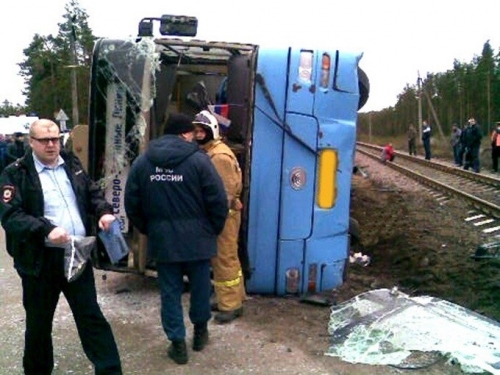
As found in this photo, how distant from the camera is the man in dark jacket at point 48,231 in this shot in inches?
143

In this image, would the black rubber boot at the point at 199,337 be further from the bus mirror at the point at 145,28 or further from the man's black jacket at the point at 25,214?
the bus mirror at the point at 145,28

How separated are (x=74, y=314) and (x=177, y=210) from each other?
941 mm

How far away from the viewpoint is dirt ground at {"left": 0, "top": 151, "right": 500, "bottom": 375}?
170 inches

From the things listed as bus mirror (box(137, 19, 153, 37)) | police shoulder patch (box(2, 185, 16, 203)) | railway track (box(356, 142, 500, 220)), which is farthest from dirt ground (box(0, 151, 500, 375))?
railway track (box(356, 142, 500, 220))

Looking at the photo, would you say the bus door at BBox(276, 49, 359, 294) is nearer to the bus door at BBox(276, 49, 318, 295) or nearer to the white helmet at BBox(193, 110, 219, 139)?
the bus door at BBox(276, 49, 318, 295)

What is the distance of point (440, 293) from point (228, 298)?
2473 mm

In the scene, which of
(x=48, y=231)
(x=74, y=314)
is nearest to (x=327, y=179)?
(x=74, y=314)

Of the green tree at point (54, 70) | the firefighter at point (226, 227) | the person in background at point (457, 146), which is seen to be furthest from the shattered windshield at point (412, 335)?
the green tree at point (54, 70)

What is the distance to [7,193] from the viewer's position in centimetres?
366

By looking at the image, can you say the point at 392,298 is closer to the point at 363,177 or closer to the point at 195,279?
the point at 195,279

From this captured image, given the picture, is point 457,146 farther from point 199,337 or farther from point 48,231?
point 48,231

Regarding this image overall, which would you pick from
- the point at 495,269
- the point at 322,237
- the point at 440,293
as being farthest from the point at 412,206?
the point at 322,237

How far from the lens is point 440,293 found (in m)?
6.45

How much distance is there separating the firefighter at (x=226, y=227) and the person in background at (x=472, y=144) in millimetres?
16718
